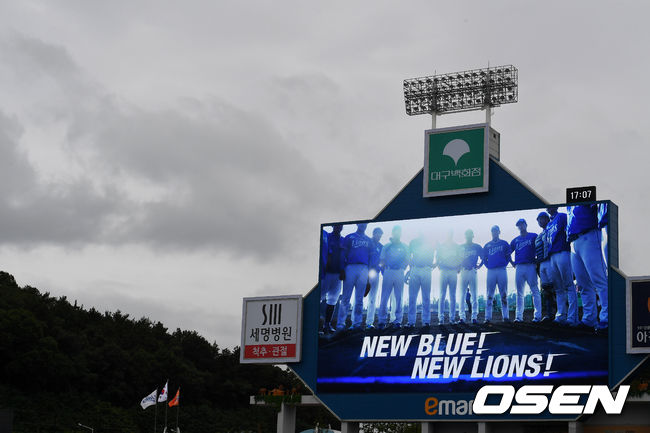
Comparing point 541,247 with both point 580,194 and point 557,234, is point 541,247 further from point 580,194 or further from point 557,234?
point 580,194

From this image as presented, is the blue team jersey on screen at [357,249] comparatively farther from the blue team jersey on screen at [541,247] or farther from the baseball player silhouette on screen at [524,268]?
the blue team jersey on screen at [541,247]

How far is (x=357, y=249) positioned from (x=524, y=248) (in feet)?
25.8

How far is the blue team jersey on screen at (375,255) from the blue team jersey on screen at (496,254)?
4.99m

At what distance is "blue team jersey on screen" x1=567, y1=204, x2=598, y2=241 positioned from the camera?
41.8m

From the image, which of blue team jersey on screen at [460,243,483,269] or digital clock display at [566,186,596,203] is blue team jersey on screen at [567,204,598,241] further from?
blue team jersey on screen at [460,243,483,269]

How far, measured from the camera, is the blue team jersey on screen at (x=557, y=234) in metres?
42.0

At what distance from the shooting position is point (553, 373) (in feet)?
136

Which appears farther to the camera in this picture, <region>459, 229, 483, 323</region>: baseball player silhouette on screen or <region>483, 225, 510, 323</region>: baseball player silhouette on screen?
<region>459, 229, 483, 323</region>: baseball player silhouette on screen

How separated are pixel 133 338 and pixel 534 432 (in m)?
61.5

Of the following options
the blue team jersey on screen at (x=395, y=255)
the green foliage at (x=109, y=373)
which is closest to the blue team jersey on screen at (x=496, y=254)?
the blue team jersey on screen at (x=395, y=255)

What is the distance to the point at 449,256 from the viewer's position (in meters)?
44.6

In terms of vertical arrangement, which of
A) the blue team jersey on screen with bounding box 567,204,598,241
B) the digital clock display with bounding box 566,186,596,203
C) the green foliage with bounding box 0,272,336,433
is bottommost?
the green foliage with bounding box 0,272,336,433

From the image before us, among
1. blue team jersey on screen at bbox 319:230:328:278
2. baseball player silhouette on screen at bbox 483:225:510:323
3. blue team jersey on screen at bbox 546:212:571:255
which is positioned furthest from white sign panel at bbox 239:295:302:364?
blue team jersey on screen at bbox 546:212:571:255

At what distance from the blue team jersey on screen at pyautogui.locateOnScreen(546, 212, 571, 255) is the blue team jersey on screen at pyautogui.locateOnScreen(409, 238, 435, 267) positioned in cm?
522
